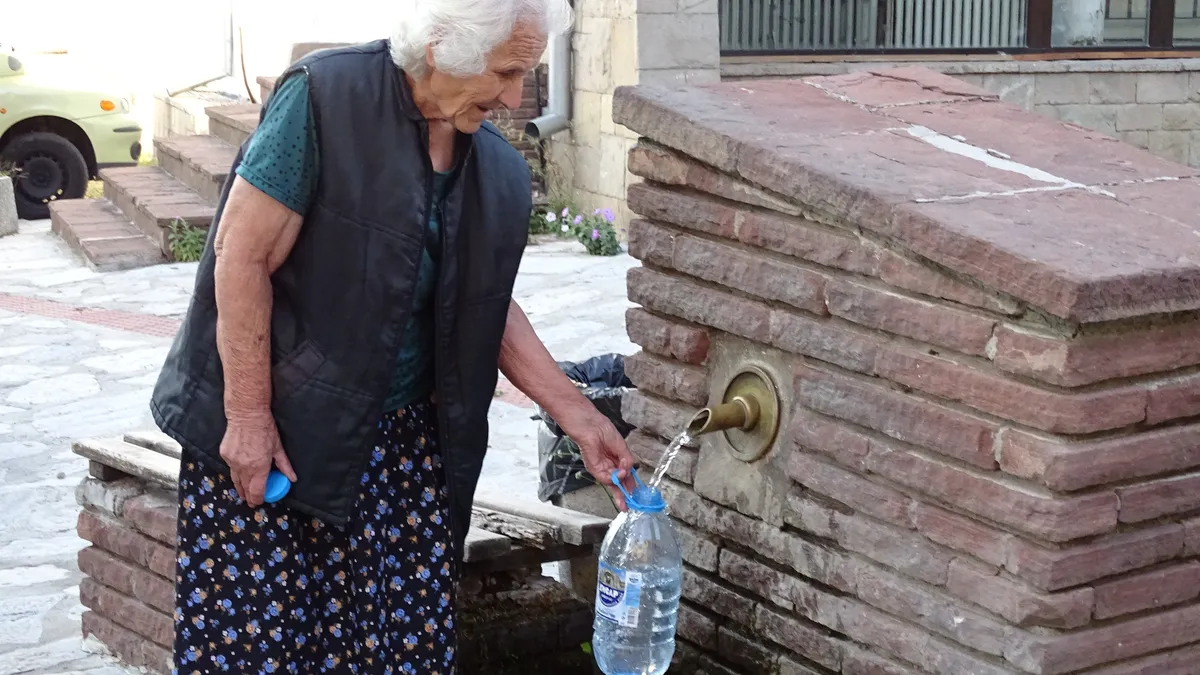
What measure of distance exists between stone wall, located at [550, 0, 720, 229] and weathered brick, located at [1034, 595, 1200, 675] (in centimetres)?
614

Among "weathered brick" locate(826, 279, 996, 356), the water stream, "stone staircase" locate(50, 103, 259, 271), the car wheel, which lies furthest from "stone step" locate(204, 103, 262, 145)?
"weathered brick" locate(826, 279, 996, 356)

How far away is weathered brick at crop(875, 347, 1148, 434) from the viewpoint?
2.23m

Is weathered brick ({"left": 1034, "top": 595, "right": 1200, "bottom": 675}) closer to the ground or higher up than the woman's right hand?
closer to the ground

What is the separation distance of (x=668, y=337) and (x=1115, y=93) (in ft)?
27.9

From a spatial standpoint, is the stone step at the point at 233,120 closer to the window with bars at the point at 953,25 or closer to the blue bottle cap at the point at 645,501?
the window with bars at the point at 953,25

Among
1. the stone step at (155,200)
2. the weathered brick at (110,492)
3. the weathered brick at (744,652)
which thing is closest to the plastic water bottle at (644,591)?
the weathered brick at (744,652)

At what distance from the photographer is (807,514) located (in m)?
2.72

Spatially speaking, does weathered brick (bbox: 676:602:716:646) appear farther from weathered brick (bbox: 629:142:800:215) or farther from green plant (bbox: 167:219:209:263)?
green plant (bbox: 167:219:209:263)

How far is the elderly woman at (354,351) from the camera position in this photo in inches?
95.0

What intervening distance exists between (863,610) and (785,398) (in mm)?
423

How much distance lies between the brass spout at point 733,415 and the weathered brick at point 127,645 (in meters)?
1.61

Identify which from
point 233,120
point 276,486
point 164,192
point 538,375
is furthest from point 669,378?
point 233,120

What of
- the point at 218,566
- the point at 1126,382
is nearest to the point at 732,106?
the point at 1126,382

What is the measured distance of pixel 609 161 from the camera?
10.2m
